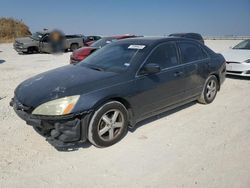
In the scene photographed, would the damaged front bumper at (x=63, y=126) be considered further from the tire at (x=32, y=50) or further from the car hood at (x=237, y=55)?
the tire at (x=32, y=50)

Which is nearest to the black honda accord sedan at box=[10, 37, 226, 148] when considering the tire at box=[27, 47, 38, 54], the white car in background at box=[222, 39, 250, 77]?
the white car in background at box=[222, 39, 250, 77]

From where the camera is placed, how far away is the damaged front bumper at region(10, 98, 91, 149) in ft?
10.6

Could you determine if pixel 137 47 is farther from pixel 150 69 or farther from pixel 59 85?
pixel 59 85

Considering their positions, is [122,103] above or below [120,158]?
above

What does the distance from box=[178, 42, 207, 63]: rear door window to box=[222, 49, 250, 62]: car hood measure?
3176 mm

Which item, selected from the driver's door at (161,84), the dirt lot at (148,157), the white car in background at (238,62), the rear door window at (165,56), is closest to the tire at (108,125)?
the dirt lot at (148,157)

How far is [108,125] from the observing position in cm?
364

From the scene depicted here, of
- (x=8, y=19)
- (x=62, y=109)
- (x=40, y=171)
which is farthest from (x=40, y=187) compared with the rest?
(x=8, y=19)

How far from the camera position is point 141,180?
290 cm

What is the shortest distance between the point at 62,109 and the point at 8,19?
4452 centimetres

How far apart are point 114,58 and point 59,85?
122 cm

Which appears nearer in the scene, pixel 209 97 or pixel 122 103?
pixel 122 103

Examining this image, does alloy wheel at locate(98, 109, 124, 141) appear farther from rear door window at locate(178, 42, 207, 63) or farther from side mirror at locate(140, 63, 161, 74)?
rear door window at locate(178, 42, 207, 63)

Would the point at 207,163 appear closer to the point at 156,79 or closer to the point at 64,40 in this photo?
the point at 156,79
